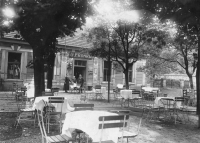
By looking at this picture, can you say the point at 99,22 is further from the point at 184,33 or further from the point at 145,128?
the point at 145,128

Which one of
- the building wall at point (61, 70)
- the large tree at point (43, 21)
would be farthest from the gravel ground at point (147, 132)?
the building wall at point (61, 70)

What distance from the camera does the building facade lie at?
59.8 ft

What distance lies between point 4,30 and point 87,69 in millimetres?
15217

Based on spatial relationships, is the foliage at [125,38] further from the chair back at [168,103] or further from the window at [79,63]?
the window at [79,63]

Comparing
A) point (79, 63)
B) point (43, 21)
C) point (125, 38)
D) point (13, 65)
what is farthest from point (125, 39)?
point (13, 65)

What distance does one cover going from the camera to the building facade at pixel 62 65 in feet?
59.8

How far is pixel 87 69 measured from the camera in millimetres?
22922

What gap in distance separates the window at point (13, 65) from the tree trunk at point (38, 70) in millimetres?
11605

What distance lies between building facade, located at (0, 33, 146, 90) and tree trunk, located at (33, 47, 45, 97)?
10.5m

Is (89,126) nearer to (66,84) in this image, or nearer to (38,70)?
(38,70)

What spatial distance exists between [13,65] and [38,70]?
467 inches

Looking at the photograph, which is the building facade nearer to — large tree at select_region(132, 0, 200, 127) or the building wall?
the building wall

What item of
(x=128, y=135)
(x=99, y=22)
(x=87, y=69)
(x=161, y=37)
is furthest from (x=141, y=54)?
(x=128, y=135)

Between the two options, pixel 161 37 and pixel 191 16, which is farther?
pixel 161 37
